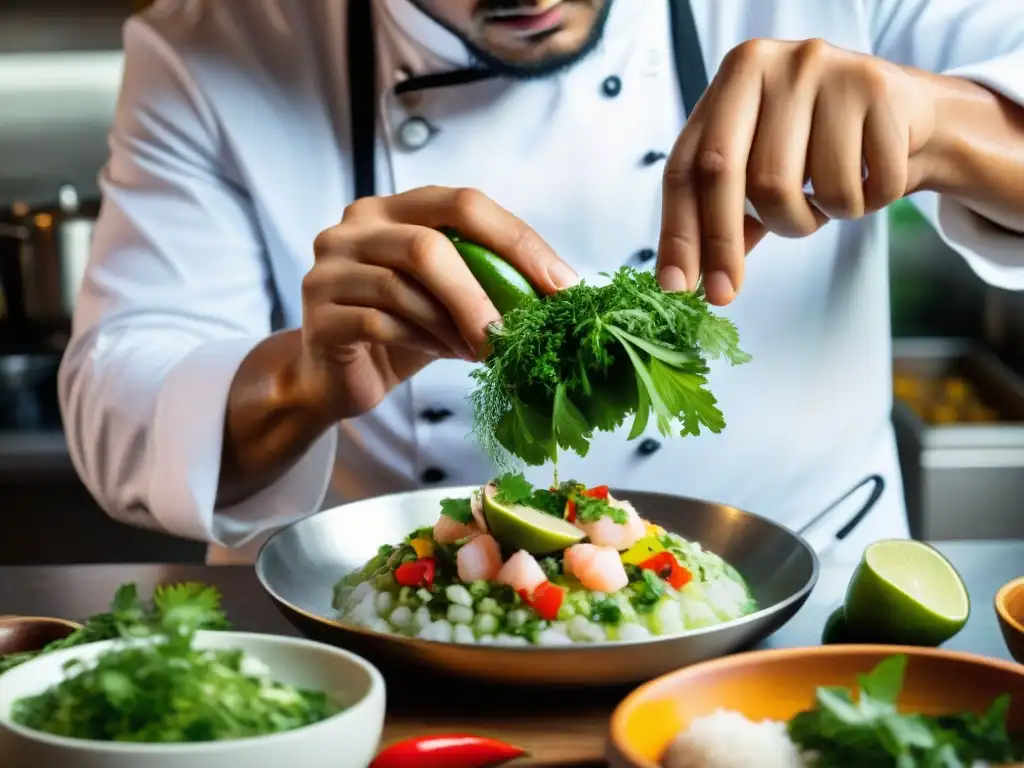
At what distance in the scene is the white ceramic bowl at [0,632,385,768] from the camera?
0.84 meters

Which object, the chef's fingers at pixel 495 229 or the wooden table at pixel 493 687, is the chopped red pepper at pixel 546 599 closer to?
the wooden table at pixel 493 687

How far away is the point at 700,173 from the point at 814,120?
0.16 metres

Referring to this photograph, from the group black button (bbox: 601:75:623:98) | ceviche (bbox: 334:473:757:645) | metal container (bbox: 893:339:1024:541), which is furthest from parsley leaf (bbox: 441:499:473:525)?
metal container (bbox: 893:339:1024:541)

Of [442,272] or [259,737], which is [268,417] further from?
[259,737]

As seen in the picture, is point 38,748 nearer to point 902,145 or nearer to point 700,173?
point 700,173

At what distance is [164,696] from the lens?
0.88m

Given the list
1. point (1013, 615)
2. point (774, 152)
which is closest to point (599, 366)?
point (774, 152)

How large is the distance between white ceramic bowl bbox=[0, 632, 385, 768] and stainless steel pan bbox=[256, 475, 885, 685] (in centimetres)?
11

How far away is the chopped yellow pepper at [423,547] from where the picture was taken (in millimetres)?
1374

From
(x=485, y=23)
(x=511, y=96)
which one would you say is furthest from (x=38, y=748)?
(x=511, y=96)

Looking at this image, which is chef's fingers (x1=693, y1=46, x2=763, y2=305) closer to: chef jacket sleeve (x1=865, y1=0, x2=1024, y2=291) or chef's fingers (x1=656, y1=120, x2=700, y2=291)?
chef's fingers (x1=656, y1=120, x2=700, y2=291)

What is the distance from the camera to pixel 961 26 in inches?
83.2

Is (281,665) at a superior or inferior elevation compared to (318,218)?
inferior

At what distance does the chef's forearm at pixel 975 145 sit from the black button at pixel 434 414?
2.88ft
